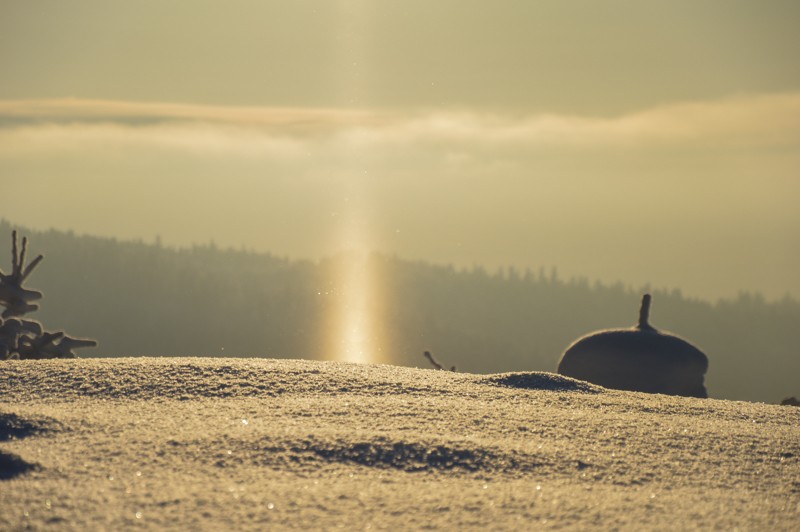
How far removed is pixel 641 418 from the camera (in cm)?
434

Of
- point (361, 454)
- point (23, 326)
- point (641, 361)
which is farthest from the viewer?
point (641, 361)

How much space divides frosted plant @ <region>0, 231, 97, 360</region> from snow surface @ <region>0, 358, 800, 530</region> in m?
2.10

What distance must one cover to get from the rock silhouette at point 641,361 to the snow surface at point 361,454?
4257mm

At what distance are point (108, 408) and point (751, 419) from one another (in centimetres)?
316

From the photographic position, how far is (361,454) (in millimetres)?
3320

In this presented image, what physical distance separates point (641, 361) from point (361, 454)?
6.48 meters

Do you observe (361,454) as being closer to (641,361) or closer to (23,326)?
(23,326)

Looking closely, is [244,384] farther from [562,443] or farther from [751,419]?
Answer: [751,419]

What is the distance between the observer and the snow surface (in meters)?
2.74

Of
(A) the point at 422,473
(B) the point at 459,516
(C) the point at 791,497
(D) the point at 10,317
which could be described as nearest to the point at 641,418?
(C) the point at 791,497

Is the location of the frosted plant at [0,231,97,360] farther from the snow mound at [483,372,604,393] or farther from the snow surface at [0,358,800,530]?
the snow mound at [483,372,604,393]

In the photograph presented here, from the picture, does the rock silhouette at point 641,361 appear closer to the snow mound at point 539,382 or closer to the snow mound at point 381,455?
the snow mound at point 539,382

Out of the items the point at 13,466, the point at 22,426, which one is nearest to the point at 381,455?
the point at 13,466

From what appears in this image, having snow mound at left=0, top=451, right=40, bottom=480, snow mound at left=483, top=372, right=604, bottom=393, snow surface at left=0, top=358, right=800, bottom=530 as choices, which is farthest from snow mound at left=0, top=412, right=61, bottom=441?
snow mound at left=483, top=372, right=604, bottom=393
